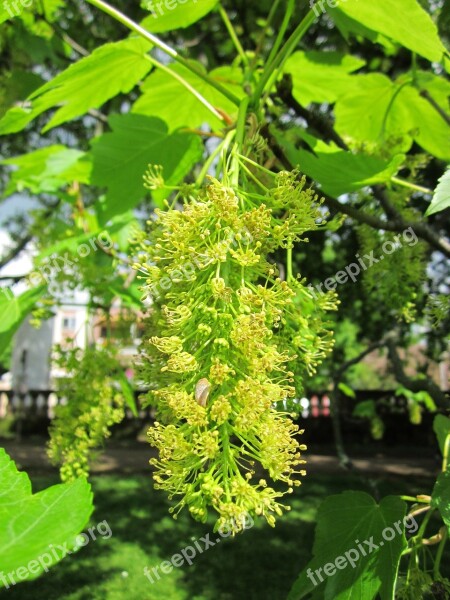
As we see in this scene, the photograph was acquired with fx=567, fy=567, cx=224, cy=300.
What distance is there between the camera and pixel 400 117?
1716 millimetres

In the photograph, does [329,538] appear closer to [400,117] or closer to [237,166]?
[237,166]

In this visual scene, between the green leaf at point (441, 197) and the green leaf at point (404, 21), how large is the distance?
0.26m

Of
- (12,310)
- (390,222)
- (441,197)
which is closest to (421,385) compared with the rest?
(390,222)

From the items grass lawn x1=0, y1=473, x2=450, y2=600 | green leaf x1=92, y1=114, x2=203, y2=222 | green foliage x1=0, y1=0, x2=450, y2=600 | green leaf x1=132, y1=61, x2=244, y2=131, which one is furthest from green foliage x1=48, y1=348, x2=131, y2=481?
grass lawn x1=0, y1=473, x2=450, y2=600

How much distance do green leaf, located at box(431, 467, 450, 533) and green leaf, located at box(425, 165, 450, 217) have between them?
50cm

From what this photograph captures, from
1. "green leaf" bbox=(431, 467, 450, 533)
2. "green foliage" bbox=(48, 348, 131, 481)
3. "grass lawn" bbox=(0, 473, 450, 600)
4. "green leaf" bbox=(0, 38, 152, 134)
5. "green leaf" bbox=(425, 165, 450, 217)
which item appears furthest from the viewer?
"grass lawn" bbox=(0, 473, 450, 600)

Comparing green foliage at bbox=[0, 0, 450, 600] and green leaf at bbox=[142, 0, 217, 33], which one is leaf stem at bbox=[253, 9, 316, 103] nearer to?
green foliage at bbox=[0, 0, 450, 600]

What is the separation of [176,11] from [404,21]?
646 millimetres

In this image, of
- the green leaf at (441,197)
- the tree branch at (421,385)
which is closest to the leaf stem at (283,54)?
the green leaf at (441,197)

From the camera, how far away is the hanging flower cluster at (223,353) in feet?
2.43

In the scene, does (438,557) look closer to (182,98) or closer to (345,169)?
(345,169)

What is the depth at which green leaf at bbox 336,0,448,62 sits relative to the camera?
3.19 feet

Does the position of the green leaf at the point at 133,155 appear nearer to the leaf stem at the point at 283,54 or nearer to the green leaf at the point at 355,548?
the leaf stem at the point at 283,54

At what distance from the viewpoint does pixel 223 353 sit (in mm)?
782
